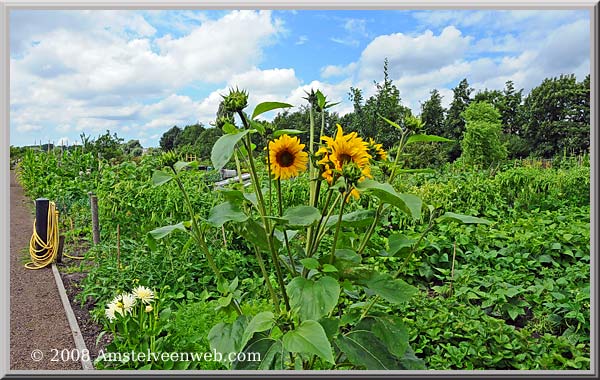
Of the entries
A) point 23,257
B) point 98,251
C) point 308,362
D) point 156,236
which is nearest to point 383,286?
point 308,362

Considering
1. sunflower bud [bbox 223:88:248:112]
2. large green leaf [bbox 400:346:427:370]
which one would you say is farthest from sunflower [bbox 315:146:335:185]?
large green leaf [bbox 400:346:427:370]

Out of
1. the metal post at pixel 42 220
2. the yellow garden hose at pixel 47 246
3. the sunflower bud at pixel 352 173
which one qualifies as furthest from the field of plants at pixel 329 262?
the metal post at pixel 42 220

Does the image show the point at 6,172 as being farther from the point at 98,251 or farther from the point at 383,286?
the point at 98,251

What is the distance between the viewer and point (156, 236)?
3.93 ft

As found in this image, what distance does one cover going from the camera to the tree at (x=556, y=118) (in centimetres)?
370

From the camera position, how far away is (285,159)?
1.16 meters

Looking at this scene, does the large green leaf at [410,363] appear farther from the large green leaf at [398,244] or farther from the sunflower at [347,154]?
the sunflower at [347,154]

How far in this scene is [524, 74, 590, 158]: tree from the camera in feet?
12.1

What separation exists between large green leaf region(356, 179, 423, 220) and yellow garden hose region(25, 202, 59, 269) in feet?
8.69

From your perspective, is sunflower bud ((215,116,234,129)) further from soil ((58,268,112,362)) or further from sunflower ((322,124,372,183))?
soil ((58,268,112,362))

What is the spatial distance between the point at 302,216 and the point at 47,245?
260 centimetres

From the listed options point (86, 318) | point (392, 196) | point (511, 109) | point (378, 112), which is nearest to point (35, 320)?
point (86, 318)

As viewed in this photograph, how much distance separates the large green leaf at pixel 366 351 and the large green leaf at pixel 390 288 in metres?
0.12

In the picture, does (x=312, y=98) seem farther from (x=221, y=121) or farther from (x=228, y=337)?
(x=228, y=337)
